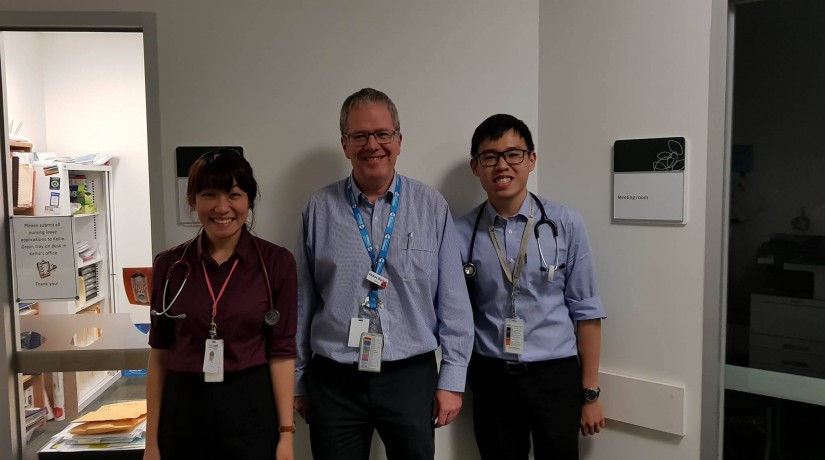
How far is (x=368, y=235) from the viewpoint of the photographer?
5.79 feet

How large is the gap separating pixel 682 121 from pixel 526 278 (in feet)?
2.65

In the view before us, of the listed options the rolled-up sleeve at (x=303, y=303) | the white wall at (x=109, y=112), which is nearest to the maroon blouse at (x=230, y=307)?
the rolled-up sleeve at (x=303, y=303)

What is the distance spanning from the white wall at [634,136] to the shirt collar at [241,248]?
1238mm

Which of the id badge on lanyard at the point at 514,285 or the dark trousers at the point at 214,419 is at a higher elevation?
the id badge on lanyard at the point at 514,285

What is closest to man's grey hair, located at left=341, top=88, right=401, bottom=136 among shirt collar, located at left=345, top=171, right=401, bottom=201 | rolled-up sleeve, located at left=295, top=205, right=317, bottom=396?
shirt collar, located at left=345, top=171, right=401, bottom=201

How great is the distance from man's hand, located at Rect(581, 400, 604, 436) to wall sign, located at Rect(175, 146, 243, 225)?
168cm

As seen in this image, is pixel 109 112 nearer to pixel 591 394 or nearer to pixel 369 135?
pixel 369 135

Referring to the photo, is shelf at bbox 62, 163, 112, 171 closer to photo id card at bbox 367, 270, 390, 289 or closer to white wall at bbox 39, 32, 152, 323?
white wall at bbox 39, 32, 152, 323

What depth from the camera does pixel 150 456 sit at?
1.54 metres

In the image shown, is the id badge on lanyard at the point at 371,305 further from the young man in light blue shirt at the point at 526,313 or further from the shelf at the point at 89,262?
the shelf at the point at 89,262

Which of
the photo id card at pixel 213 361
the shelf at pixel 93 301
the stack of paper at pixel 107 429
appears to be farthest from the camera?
the shelf at pixel 93 301

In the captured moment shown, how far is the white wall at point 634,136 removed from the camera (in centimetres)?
188

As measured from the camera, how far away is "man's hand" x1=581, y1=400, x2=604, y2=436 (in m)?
1.93

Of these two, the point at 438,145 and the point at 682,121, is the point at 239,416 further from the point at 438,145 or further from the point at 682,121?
the point at 682,121
